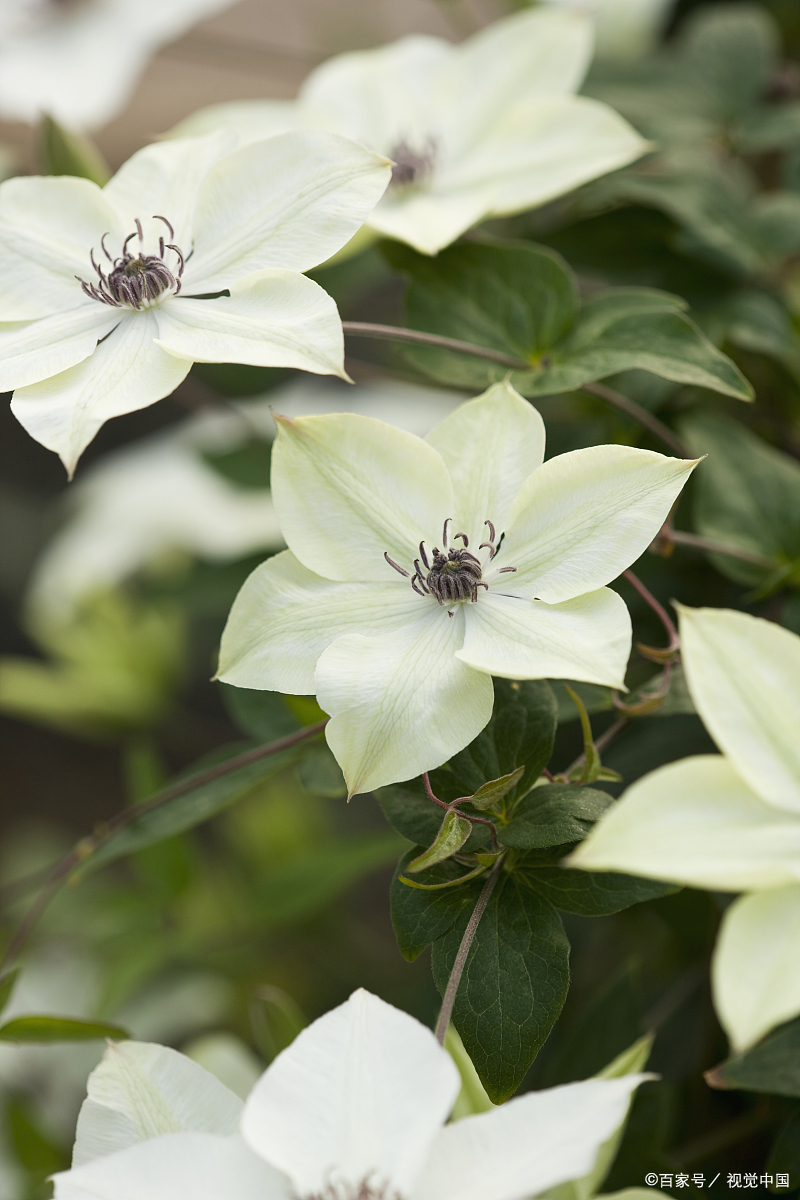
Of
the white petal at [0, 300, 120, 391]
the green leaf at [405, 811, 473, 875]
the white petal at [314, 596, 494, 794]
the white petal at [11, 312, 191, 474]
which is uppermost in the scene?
the white petal at [0, 300, 120, 391]

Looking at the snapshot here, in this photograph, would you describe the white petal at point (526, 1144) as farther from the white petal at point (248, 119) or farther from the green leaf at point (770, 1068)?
the white petal at point (248, 119)

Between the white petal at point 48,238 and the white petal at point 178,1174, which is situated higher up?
the white petal at point 48,238

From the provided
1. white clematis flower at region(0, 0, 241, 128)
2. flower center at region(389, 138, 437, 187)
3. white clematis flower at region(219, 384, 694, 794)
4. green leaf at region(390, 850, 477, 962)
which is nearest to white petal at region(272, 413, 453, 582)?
white clematis flower at region(219, 384, 694, 794)

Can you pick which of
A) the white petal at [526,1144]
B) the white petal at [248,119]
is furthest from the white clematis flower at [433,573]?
the white petal at [248,119]

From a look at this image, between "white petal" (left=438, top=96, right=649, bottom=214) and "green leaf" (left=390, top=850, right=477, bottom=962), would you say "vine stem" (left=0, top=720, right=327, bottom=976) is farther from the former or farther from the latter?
"white petal" (left=438, top=96, right=649, bottom=214)

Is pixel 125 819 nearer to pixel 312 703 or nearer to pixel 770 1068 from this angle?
pixel 312 703

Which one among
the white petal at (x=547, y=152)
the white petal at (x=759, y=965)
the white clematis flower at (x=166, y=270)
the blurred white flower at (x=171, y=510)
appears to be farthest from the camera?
the blurred white flower at (x=171, y=510)

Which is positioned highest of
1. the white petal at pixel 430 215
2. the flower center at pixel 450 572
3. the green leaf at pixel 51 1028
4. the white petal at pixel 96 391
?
the white petal at pixel 430 215

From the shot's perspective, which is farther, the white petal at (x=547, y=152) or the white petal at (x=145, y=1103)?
the white petal at (x=547, y=152)

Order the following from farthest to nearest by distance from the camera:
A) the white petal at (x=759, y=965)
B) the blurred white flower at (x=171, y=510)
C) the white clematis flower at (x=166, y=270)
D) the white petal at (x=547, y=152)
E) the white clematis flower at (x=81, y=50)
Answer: the blurred white flower at (x=171, y=510) → the white clematis flower at (x=81, y=50) → the white petal at (x=547, y=152) → the white clematis flower at (x=166, y=270) → the white petal at (x=759, y=965)

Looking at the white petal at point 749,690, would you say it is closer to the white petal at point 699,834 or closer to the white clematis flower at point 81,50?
the white petal at point 699,834
